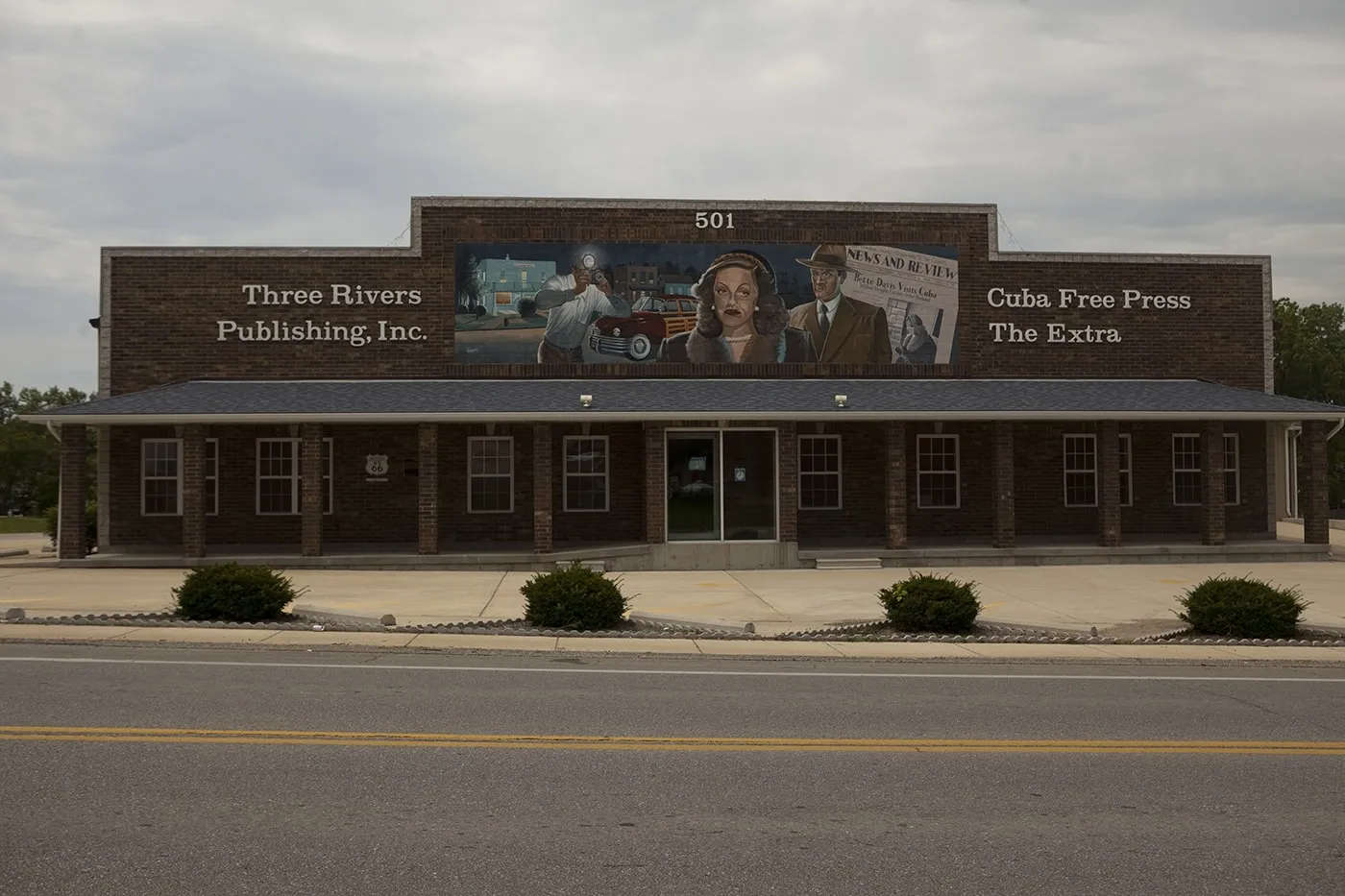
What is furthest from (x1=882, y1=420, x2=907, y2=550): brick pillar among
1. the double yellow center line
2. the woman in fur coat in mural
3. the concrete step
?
the double yellow center line

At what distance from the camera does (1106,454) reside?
956 inches

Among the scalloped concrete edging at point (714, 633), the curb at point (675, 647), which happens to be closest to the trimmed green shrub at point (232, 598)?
the scalloped concrete edging at point (714, 633)

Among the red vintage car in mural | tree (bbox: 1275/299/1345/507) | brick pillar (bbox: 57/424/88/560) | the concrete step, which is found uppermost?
tree (bbox: 1275/299/1345/507)

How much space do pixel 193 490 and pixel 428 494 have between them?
4.57m

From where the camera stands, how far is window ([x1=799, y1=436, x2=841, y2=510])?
26125 mm

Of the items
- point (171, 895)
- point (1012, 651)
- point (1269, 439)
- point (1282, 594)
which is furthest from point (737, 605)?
point (1269, 439)

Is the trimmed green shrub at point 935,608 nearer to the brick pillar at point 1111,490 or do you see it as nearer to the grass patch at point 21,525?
the brick pillar at point 1111,490

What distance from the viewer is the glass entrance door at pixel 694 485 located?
23.7 metres

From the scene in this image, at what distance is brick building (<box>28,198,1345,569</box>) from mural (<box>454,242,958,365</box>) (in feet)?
0.20

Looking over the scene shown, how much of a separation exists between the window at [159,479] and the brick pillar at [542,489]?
8117 millimetres

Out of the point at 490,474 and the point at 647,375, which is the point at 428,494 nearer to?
the point at 490,474

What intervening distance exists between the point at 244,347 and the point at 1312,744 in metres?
22.1

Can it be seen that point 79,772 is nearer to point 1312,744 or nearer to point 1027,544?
point 1312,744

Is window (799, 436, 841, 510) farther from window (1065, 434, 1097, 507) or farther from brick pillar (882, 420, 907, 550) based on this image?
window (1065, 434, 1097, 507)
